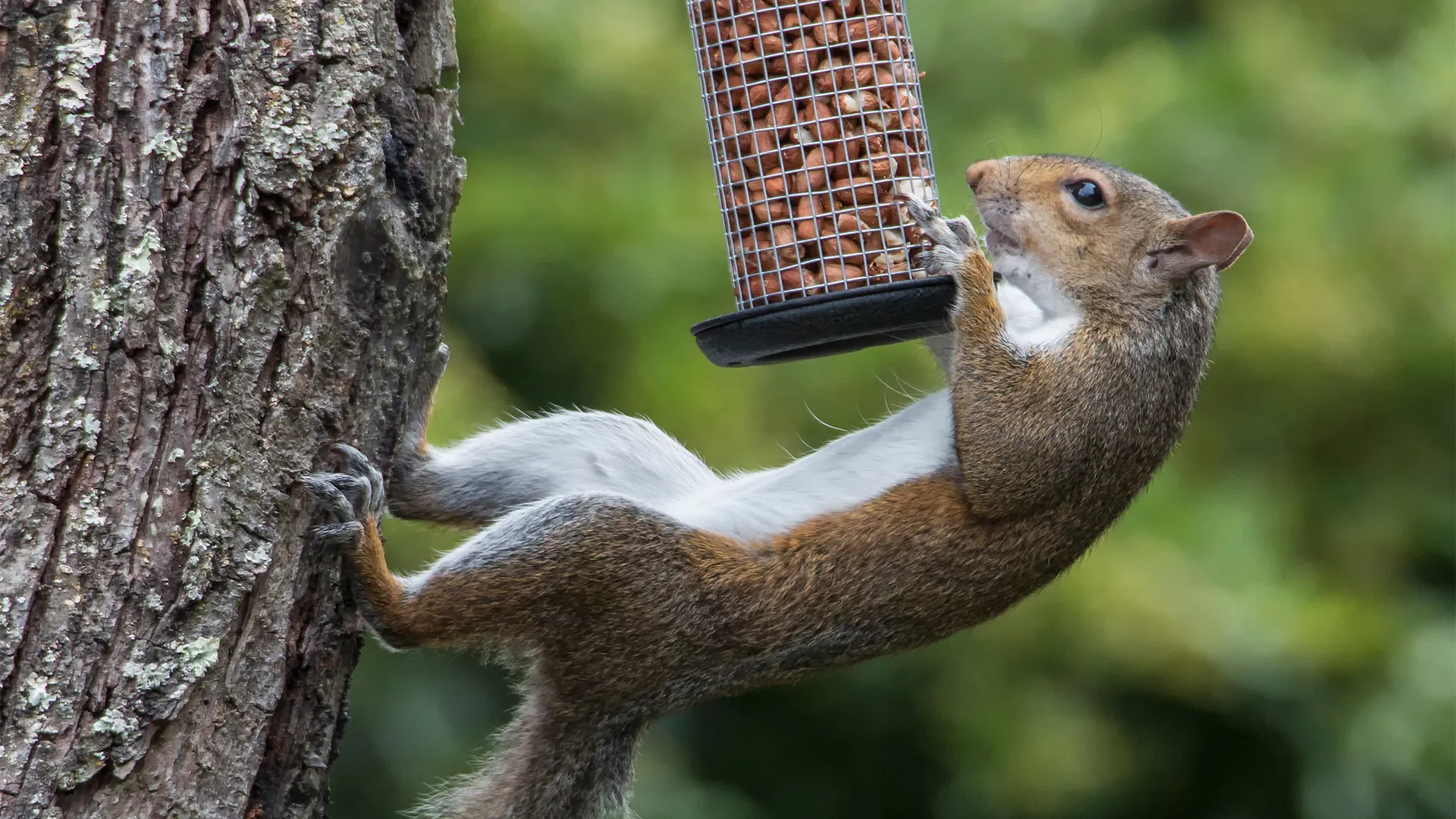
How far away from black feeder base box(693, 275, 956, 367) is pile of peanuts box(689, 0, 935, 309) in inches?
4.3

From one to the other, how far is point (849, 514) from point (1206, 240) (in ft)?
3.16

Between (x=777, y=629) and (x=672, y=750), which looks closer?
(x=777, y=629)

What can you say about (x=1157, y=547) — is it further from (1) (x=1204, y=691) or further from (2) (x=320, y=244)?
(2) (x=320, y=244)

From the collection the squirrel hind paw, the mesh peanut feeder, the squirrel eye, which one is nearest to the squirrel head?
the squirrel eye

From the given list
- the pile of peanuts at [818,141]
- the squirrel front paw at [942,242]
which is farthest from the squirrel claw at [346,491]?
the squirrel front paw at [942,242]

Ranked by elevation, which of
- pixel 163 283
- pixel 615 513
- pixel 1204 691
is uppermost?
pixel 163 283

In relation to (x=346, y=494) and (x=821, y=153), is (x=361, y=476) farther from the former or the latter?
(x=821, y=153)

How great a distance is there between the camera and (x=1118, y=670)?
444 cm

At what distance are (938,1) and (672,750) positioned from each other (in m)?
2.67

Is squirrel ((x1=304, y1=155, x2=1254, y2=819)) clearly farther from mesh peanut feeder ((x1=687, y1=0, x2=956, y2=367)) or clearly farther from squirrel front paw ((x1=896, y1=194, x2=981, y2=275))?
mesh peanut feeder ((x1=687, y1=0, x2=956, y2=367))

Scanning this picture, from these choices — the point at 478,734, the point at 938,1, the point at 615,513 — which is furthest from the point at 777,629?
the point at 938,1

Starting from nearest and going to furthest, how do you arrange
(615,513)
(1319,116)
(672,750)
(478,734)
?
(615,513) < (478,734) < (672,750) < (1319,116)

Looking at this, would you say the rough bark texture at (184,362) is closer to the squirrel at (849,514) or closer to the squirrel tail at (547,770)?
the squirrel at (849,514)

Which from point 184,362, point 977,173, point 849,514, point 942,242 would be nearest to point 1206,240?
point 977,173
